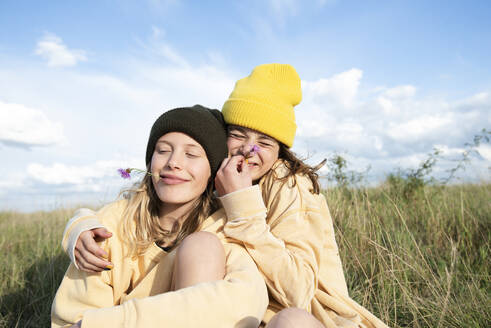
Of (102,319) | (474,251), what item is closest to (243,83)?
(102,319)

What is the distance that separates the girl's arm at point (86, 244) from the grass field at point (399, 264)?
143 cm

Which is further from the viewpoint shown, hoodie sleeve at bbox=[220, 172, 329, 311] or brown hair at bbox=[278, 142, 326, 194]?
brown hair at bbox=[278, 142, 326, 194]

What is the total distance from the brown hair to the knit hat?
1.69ft

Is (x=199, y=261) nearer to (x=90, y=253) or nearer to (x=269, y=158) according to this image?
(x=90, y=253)

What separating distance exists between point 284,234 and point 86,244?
1132 mm

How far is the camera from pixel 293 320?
1.52m

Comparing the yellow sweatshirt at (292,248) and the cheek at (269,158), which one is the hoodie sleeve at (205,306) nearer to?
the yellow sweatshirt at (292,248)

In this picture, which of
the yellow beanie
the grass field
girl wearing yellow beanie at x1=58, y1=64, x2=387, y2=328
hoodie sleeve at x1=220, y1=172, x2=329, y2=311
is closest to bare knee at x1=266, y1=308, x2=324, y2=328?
girl wearing yellow beanie at x1=58, y1=64, x2=387, y2=328

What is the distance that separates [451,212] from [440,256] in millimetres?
1033

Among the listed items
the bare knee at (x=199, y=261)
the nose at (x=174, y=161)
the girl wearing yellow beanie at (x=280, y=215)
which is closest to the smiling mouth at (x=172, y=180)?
the nose at (x=174, y=161)

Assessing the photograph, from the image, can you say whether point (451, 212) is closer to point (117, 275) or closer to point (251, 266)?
point (251, 266)

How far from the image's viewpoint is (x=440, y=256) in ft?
A: 13.0

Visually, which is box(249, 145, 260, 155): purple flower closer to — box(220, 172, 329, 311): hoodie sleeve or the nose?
box(220, 172, 329, 311): hoodie sleeve

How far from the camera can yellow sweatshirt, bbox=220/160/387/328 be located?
195cm
